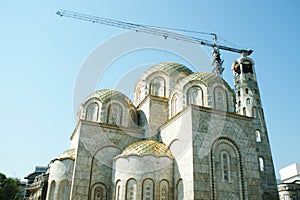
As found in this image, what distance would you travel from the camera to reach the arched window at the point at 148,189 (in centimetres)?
1468

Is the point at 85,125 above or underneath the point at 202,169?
above

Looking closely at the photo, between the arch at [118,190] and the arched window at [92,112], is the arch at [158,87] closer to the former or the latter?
the arched window at [92,112]

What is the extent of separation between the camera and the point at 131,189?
585 inches

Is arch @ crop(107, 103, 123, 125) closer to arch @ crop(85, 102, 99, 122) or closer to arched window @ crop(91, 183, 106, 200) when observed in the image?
arch @ crop(85, 102, 99, 122)

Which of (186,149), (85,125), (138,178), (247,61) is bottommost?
(138,178)

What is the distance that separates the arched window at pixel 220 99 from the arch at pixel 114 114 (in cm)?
700

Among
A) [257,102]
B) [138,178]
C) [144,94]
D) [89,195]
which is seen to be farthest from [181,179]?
[257,102]

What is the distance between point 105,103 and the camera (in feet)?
65.3

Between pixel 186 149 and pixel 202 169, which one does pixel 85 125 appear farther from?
pixel 202 169

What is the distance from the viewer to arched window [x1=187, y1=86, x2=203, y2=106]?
1838 cm

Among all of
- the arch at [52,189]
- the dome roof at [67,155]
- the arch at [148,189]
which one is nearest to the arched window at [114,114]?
the dome roof at [67,155]

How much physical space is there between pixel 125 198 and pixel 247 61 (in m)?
23.0

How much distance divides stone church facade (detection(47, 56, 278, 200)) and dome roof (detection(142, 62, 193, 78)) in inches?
108

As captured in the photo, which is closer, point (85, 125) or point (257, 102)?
point (85, 125)
